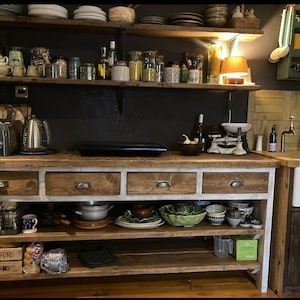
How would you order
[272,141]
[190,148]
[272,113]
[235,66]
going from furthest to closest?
1. [272,113]
2. [272,141]
3. [235,66]
4. [190,148]

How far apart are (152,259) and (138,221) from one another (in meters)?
0.27

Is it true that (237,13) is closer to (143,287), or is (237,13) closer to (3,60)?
(3,60)

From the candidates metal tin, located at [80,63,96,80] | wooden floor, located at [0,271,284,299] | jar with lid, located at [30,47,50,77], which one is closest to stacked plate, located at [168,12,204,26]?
metal tin, located at [80,63,96,80]

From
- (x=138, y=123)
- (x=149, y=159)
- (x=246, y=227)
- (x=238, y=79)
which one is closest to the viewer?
(x=149, y=159)

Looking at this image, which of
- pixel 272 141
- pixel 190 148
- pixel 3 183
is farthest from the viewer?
pixel 272 141

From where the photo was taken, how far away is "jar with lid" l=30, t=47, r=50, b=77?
2197 millimetres

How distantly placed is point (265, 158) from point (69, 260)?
1.37 m

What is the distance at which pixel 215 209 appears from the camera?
2.26 metres

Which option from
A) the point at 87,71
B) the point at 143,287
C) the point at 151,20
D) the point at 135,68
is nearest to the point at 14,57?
the point at 87,71

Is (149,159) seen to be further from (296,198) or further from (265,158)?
(296,198)

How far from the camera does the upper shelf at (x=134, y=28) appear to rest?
2088 mm

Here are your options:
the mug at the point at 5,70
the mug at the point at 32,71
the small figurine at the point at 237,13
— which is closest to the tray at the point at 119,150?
the mug at the point at 32,71

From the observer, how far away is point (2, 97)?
7.64ft

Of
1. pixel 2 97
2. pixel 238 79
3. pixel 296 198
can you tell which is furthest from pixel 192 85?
pixel 2 97
